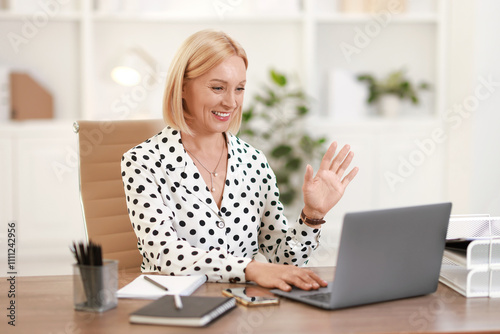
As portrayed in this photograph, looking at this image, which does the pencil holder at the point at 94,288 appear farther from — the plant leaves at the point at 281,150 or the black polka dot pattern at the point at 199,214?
the plant leaves at the point at 281,150

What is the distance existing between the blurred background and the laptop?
9.55 feet

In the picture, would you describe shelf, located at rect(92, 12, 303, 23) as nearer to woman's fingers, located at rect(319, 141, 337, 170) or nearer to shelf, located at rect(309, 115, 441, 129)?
shelf, located at rect(309, 115, 441, 129)

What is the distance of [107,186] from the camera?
78.8 inches

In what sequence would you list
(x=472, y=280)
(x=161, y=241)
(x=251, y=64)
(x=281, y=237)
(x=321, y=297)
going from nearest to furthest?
(x=321, y=297) < (x=472, y=280) < (x=161, y=241) < (x=281, y=237) < (x=251, y=64)

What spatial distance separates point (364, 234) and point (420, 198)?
11.0 feet

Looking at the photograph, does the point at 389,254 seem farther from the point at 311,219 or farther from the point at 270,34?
the point at 270,34

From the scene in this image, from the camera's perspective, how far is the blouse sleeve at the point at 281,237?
67.2 inches

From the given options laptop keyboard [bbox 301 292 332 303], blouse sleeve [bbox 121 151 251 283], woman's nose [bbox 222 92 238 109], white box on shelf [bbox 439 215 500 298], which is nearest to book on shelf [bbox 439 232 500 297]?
white box on shelf [bbox 439 215 500 298]

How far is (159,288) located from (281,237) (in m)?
0.61

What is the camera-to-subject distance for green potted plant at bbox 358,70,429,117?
4.30 metres

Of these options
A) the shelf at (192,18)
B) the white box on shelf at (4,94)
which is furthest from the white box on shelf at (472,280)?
the white box on shelf at (4,94)

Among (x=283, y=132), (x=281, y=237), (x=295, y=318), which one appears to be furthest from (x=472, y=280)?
(x=283, y=132)

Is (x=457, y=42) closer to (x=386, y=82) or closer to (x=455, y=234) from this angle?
(x=386, y=82)

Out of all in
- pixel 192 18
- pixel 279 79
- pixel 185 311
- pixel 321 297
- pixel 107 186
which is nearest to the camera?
pixel 185 311
